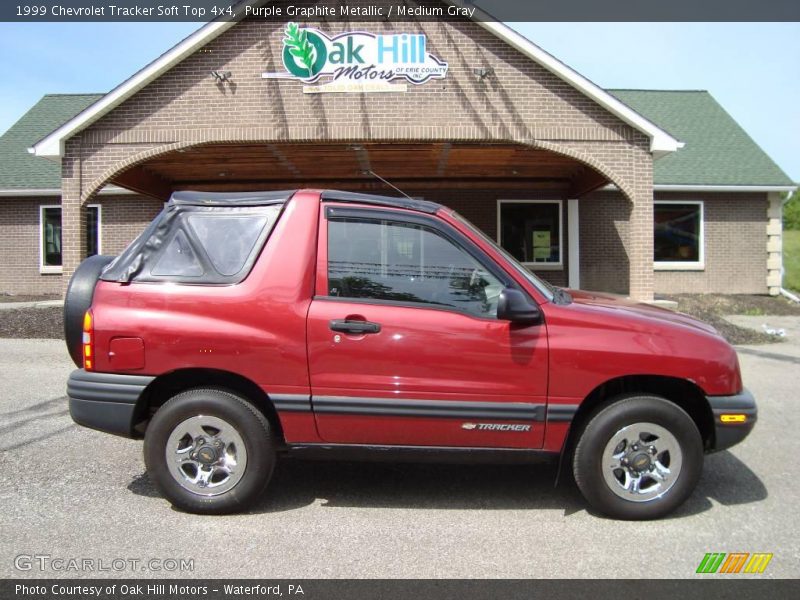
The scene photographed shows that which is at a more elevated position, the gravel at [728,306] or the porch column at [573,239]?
the porch column at [573,239]

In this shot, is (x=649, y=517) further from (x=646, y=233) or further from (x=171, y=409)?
(x=646, y=233)

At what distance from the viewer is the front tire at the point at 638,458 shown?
3.94 meters

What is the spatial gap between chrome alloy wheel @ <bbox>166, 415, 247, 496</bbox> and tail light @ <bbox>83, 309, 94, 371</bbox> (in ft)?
2.23

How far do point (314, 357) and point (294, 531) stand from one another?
1.01 meters

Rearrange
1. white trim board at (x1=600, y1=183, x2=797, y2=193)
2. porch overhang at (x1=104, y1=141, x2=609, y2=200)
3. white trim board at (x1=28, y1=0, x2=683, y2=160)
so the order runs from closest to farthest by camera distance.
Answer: white trim board at (x1=28, y1=0, x2=683, y2=160), porch overhang at (x1=104, y1=141, x2=609, y2=200), white trim board at (x1=600, y1=183, x2=797, y2=193)

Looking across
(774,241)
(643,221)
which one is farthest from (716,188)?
(643,221)

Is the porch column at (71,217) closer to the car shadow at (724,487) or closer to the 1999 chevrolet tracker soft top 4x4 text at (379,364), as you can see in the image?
the 1999 chevrolet tracker soft top 4x4 text at (379,364)

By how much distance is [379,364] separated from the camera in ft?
12.9

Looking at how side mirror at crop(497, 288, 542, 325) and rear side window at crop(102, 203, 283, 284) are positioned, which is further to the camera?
rear side window at crop(102, 203, 283, 284)

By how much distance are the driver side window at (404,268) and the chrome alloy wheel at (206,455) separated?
109 cm

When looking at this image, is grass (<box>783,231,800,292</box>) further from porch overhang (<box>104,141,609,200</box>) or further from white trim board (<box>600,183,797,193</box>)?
porch overhang (<box>104,141,609,200</box>)

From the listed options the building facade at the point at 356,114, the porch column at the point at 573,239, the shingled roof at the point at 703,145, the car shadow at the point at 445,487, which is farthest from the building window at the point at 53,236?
the shingled roof at the point at 703,145

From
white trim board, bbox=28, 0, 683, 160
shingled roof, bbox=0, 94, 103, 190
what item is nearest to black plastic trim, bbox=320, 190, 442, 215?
white trim board, bbox=28, 0, 683, 160

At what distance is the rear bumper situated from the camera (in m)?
4.04
